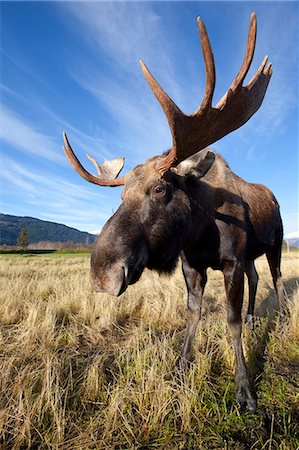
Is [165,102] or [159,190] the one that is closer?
[165,102]

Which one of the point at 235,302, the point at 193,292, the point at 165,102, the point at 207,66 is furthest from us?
the point at 193,292

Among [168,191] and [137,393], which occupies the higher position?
[168,191]

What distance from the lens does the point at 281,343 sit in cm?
366

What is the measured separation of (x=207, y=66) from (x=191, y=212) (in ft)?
4.59

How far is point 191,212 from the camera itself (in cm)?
306

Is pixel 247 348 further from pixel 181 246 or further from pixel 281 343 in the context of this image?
pixel 181 246

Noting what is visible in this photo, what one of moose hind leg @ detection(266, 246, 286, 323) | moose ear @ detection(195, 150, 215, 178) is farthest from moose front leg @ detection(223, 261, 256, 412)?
moose hind leg @ detection(266, 246, 286, 323)

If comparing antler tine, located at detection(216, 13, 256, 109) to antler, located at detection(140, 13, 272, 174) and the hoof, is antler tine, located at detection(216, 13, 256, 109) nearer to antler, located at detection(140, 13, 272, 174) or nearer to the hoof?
antler, located at detection(140, 13, 272, 174)

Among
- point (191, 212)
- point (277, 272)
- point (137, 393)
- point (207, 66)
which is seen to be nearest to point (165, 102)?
point (207, 66)

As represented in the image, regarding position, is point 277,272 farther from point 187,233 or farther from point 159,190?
point 159,190

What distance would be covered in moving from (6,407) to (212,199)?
2.85 metres

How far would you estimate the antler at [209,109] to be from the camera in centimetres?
235

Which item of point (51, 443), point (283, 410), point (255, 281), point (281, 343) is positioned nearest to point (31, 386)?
point (51, 443)

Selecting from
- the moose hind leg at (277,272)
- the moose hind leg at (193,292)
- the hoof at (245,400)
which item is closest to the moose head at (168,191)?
the moose hind leg at (193,292)
